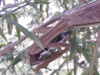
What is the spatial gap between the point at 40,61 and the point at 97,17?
0.28 metres

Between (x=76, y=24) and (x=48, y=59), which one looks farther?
(x=48, y=59)

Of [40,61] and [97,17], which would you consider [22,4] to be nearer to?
[40,61]

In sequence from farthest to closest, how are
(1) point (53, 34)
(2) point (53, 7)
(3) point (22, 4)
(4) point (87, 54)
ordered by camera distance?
(2) point (53, 7) < (4) point (87, 54) < (3) point (22, 4) < (1) point (53, 34)

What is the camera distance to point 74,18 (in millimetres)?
429

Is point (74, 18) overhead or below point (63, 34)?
overhead

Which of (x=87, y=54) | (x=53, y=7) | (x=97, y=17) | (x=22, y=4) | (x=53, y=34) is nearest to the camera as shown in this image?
(x=97, y=17)

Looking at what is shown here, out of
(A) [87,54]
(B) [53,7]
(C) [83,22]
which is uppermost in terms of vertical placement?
(C) [83,22]

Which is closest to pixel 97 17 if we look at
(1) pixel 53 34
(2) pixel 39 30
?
(1) pixel 53 34

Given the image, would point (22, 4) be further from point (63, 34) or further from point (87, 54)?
point (87, 54)

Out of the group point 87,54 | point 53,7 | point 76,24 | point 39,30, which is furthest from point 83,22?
point 53,7

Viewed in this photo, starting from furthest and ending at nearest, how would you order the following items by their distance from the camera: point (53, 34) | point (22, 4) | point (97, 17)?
point (22, 4) < point (53, 34) < point (97, 17)

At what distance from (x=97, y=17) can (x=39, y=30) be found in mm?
246

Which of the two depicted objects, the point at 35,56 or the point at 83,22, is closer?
the point at 83,22

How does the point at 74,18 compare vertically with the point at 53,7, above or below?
above
